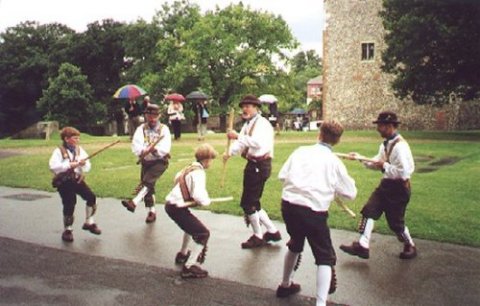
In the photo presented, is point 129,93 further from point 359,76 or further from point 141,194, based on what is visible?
point 359,76

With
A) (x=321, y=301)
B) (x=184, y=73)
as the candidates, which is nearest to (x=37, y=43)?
(x=184, y=73)

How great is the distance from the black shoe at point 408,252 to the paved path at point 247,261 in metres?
0.09

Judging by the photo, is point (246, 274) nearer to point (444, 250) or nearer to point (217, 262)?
point (217, 262)

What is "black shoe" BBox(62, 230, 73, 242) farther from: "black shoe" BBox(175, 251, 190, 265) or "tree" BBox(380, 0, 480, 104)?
"tree" BBox(380, 0, 480, 104)

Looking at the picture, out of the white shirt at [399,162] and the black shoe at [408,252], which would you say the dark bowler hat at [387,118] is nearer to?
the white shirt at [399,162]

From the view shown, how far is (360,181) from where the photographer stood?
42.0ft

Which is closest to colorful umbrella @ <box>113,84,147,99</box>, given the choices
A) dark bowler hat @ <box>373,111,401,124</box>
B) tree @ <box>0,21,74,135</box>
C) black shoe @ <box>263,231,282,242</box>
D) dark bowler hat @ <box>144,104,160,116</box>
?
dark bowler hat @ <box>144,104,160,116</box>

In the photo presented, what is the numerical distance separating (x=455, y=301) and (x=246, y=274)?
228 centimetres

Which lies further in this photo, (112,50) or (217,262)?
(112,50)

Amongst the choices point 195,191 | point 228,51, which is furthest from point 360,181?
point 228,51

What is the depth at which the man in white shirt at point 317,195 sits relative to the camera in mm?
5023

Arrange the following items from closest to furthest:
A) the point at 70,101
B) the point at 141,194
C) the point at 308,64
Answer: the point at 141,194 → the point at 70,101 → the point at 308,64

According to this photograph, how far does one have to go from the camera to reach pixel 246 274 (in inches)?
241

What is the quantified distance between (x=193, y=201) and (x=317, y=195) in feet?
5.40
